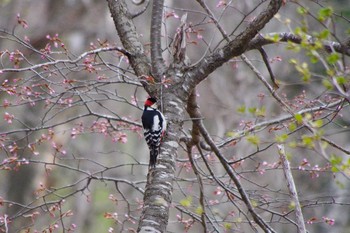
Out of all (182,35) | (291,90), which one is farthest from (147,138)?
(291,90)

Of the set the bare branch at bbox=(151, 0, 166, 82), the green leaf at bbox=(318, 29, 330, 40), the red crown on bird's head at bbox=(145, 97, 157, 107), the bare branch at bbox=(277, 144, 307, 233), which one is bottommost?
the green leaf at bbox=(318, 29, 330, 40)

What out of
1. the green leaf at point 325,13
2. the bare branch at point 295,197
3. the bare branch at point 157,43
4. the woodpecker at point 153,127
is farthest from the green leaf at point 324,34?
the bare branch at point 157,43

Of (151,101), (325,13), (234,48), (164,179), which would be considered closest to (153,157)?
(164,179)

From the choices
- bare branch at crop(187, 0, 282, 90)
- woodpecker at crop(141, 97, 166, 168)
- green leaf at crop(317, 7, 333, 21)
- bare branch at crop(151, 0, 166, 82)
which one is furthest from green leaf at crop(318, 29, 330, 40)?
bare branch at crop(151, 0, 166, 82)

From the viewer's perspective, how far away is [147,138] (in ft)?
19.3

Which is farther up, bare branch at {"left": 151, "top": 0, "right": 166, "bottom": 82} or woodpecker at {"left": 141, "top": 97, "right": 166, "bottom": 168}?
bare branch at {"left": 151, "top": 0, "right": 166, "bottom": 82}

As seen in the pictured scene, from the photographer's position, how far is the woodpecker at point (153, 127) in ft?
17.8

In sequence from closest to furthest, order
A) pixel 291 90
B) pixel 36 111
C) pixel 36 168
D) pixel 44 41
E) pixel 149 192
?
1. pixel 149 192
2. pixel 44 41
3. pixel 36 111
4. pixel 36 168
5. pixel 291 90

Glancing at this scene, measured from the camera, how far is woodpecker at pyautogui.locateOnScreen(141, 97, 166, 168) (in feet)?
17.8

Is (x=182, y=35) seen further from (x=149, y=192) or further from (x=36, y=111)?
(x=36, y=111)

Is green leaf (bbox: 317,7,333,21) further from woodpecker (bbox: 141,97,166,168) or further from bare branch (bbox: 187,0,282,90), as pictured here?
woodpecker (bbox: 141,97,166,168)

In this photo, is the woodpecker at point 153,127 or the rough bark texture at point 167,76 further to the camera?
the woodpecker at point 153,127

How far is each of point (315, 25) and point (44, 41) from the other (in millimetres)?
7986

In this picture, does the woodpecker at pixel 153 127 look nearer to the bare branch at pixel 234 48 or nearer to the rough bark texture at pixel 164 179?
the rough bark texture at pixel 164 179
